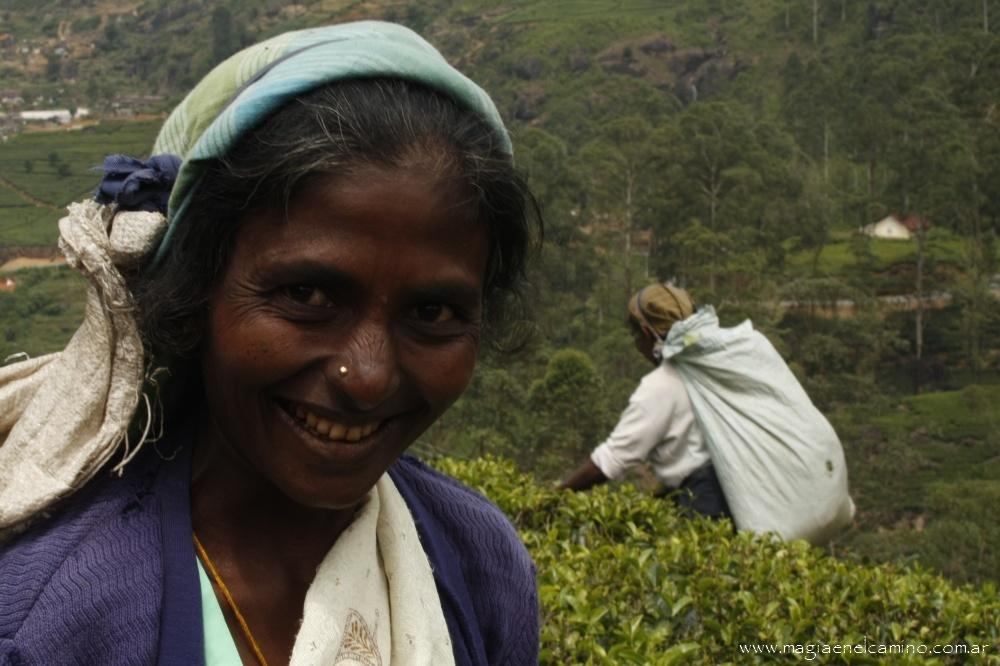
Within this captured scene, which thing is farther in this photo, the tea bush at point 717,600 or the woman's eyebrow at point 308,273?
the tea bush at point 717,600

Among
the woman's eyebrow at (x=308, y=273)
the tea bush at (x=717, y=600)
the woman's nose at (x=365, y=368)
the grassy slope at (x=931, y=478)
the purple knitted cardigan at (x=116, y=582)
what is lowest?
the grassy slope at (x=931, y=478)

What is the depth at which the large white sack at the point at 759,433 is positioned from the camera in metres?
3.88

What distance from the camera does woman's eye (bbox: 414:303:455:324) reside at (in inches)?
45.2

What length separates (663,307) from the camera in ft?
13.5

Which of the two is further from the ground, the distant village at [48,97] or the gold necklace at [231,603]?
the gold necklace at [231,603]

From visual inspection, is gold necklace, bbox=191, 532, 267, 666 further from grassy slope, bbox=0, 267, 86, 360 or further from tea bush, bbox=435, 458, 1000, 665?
grassy slope, bbox=0, 267, 86, 360

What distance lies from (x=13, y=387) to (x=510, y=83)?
2053 inches

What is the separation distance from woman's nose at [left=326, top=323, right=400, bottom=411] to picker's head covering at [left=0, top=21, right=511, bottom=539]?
22cm

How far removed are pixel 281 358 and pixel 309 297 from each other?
0.22ft

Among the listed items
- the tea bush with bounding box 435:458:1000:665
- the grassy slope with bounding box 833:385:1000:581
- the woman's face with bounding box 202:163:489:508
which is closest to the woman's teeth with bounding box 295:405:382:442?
the woman's face with bounding box 202:163:489:508

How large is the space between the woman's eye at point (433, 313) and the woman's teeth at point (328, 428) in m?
0.13

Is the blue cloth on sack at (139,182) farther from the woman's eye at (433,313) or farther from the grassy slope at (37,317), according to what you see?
the grassy slope at (37,317)

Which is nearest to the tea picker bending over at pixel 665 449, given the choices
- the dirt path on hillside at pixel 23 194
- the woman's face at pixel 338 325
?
the woman's face at pixel 338 325

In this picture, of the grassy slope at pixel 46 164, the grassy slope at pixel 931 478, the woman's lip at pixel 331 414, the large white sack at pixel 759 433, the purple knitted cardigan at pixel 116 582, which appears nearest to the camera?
the purple knitted cardigan at pixel 116 582
